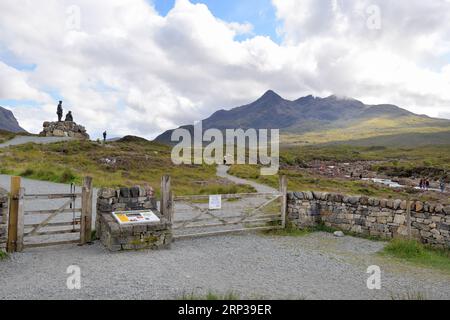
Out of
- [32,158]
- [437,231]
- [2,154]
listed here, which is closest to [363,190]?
[437,231]

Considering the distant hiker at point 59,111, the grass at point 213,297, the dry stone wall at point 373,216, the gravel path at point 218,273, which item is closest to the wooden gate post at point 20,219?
the gravel path at point 218,273

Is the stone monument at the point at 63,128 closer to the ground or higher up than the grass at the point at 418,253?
higher up

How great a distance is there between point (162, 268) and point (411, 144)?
523 ft

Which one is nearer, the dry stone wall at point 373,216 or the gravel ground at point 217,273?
the gravel ground at point 217,273

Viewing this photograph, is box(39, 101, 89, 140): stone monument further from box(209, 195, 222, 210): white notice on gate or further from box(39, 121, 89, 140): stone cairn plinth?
box(209, 195, 222, 210): white notice on gate

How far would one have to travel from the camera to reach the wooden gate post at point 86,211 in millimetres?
10078

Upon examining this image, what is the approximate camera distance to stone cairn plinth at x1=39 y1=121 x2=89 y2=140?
208 ft

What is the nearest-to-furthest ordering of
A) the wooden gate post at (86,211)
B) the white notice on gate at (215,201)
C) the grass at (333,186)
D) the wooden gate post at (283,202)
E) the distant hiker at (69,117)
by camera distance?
the wooden gate post at (86,211) < the white notice on gate at (215,201) < the wooden gate post at (283,202) < the grass at (333,186) < the distant hiker at (69,117)

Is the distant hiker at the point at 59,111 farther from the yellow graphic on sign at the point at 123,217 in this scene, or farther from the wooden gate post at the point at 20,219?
the yellow graphic on sign at the point at 123,217

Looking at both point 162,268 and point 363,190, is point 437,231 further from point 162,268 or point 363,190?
point 363,190

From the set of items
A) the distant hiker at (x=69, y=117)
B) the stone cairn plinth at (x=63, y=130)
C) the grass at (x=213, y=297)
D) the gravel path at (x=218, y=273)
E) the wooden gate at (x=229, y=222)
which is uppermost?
the distant hiker at (x=69, y=117)

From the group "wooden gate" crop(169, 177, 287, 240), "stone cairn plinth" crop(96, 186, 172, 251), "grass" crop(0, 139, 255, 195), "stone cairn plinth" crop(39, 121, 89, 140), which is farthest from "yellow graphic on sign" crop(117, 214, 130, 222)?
"stone cairn plinth" crop(39, 121, 89, 140)

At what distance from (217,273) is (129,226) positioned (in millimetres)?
2965

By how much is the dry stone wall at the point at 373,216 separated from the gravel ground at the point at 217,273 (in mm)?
1246
